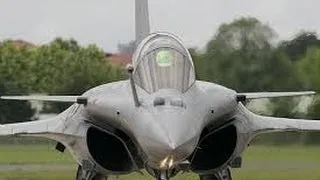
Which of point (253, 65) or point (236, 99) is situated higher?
point (236, 99)

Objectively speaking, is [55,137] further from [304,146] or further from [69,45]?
[69,45]

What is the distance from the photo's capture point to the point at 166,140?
8.48 meters

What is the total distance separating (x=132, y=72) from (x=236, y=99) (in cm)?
166

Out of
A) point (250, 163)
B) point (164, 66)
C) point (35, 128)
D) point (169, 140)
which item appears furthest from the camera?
point (250, 163)

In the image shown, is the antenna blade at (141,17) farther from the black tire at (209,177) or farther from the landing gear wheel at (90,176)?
the landing gear wheel at (90,176)

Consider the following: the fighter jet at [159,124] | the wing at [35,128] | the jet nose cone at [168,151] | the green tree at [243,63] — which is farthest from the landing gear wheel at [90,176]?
the green tree at [243,63]

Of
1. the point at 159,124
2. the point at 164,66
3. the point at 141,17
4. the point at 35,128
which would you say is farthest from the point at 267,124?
the point at 141,17

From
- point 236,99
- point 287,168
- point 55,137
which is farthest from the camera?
point 287,168

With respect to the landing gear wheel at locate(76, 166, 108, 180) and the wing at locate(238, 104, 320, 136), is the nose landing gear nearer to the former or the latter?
the wing at locate(238, 104, 320, 136)

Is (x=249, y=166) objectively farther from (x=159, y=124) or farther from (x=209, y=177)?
(x=159, y=124)

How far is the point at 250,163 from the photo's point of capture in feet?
67.9

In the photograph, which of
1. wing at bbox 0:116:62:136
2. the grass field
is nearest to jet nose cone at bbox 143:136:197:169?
wing at bbox 0:116:62:136

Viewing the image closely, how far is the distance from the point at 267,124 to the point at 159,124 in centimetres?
324

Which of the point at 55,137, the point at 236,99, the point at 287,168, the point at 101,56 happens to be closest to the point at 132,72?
the point at 236,99
